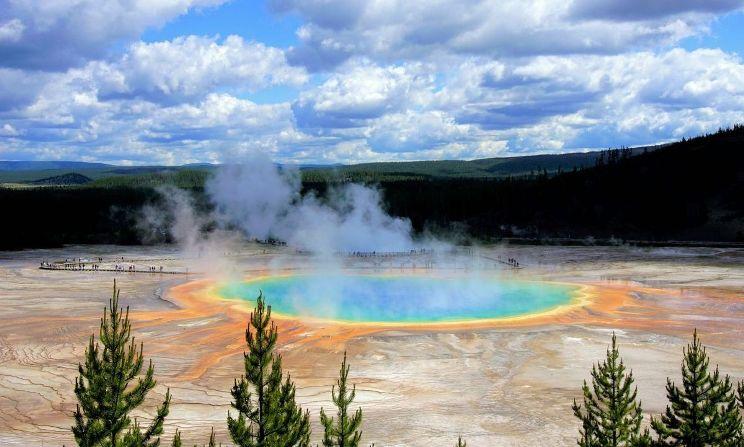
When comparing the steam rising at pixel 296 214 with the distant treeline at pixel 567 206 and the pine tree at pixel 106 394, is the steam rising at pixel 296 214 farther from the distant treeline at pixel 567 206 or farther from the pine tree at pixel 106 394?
the pine tree at pixel 106 394

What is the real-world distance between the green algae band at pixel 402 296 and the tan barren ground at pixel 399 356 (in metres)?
2.45

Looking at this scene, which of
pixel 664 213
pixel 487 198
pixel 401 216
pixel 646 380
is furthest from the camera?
pixel 487 198

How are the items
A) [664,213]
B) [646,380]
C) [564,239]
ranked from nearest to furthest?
[646,380], [564,239], [664,213]

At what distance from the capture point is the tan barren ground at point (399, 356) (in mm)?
18125

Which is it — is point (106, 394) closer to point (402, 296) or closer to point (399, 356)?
point (399, 356)

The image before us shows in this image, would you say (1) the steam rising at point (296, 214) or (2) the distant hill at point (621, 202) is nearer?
(1) the steam rising at point (296, 214)

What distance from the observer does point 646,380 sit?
21656 millimetres

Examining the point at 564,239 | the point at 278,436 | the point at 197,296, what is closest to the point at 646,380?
the point at 278,436

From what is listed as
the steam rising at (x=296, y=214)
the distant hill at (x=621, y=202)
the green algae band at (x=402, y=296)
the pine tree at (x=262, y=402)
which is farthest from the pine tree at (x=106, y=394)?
the distant hill at (x=621, y=202)

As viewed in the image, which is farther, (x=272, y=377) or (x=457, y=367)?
(x=457, y=367)

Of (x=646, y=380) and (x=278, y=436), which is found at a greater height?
(x=278, y=436)

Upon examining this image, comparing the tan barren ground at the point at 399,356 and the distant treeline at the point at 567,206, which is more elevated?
the distant treeline at the point at 567,206

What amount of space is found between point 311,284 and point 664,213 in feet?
175

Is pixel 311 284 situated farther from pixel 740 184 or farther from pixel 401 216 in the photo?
pixel 740 184
